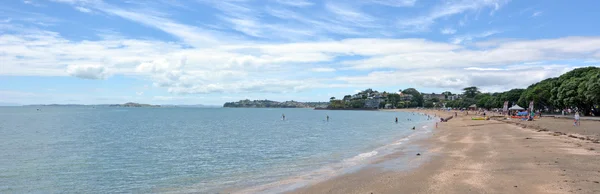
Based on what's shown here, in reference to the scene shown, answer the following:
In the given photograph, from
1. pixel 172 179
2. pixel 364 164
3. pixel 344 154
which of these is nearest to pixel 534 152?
pixel 364 164

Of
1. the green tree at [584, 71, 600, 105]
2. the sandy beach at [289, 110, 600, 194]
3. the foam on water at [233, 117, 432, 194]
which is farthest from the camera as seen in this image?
the green tree at [584, 71, 600, 105]

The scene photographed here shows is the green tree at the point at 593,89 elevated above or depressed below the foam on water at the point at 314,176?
above

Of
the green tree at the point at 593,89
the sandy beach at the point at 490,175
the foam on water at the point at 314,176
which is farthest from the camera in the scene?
the green tree at the point at 593,89

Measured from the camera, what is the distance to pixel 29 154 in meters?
26.4

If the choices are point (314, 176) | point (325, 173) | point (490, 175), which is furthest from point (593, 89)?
point (314, 176)

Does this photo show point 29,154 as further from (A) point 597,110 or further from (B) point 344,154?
(A) point 597,110

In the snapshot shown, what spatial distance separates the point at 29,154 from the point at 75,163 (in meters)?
6.51

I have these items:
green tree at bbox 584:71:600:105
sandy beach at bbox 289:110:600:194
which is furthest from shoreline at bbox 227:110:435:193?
green tree at bbox 584:71:600:105

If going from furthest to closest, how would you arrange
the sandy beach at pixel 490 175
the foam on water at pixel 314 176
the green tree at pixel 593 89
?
the green tree at pixel 593 89, the foam on water at pixel 314 176, the sandy beach at pixel 490 175

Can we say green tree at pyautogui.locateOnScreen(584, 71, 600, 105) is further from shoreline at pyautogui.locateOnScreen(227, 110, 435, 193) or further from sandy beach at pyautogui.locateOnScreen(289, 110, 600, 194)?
shoreline at pyautogui.locateOnScreen(227, 110, 435, 193)

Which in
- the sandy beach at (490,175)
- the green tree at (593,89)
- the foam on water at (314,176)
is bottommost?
the foam on water at (314,176)

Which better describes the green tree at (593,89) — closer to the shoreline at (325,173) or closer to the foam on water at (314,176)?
the shoreline at (325,173)

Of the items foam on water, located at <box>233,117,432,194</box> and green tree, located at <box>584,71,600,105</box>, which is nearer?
foam on water, located at <box>233,117,432,194</box>

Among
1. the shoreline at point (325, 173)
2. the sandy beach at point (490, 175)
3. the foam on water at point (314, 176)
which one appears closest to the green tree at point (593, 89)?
the sandy beach at point (490, 175)
